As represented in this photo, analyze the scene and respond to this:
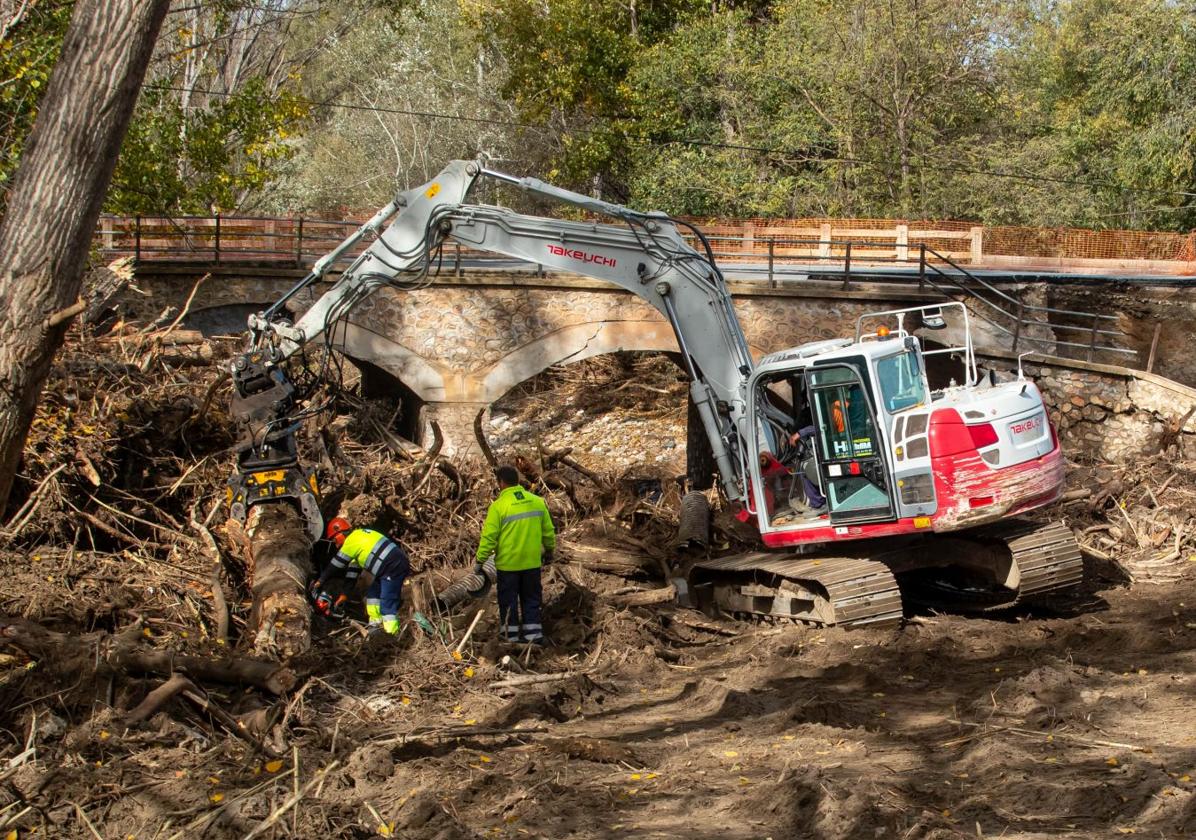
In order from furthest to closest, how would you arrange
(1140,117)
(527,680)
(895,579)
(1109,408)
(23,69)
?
(1140,117) → (1109,408) → (23,69) → (895,579) → (527,680)

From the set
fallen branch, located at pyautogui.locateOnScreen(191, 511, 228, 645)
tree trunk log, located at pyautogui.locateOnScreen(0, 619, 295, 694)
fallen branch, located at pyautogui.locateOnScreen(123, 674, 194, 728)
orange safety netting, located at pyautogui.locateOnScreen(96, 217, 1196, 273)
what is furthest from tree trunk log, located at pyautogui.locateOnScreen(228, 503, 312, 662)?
orange safety netting, located at pyautogui.locateOnScreen(96, 217, 1196, 273)

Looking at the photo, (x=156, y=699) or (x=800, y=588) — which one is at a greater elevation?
(x=156, y=699)

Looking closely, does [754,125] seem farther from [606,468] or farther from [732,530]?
[732,530]

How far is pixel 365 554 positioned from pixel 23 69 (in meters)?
8.91

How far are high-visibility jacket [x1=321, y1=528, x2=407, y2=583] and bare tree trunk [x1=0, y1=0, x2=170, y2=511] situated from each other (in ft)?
12.7

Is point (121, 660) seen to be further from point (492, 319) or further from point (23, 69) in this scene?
point (492, 319)

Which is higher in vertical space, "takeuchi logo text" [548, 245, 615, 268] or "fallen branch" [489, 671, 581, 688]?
"takeuchi logo text" [548, 245, 615, 268]

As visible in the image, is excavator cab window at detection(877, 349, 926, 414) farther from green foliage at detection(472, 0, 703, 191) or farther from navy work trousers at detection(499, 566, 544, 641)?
green foliage at detection(472, 0, 703, 191)

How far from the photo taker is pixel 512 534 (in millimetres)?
10500

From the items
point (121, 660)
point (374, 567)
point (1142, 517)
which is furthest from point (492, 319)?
point (121, 660)

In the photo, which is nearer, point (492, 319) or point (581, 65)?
point (492, 319)

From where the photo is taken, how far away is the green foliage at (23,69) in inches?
599

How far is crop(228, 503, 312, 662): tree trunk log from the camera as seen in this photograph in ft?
30.6

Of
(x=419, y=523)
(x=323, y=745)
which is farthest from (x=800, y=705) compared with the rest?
(x=419, y=523)
